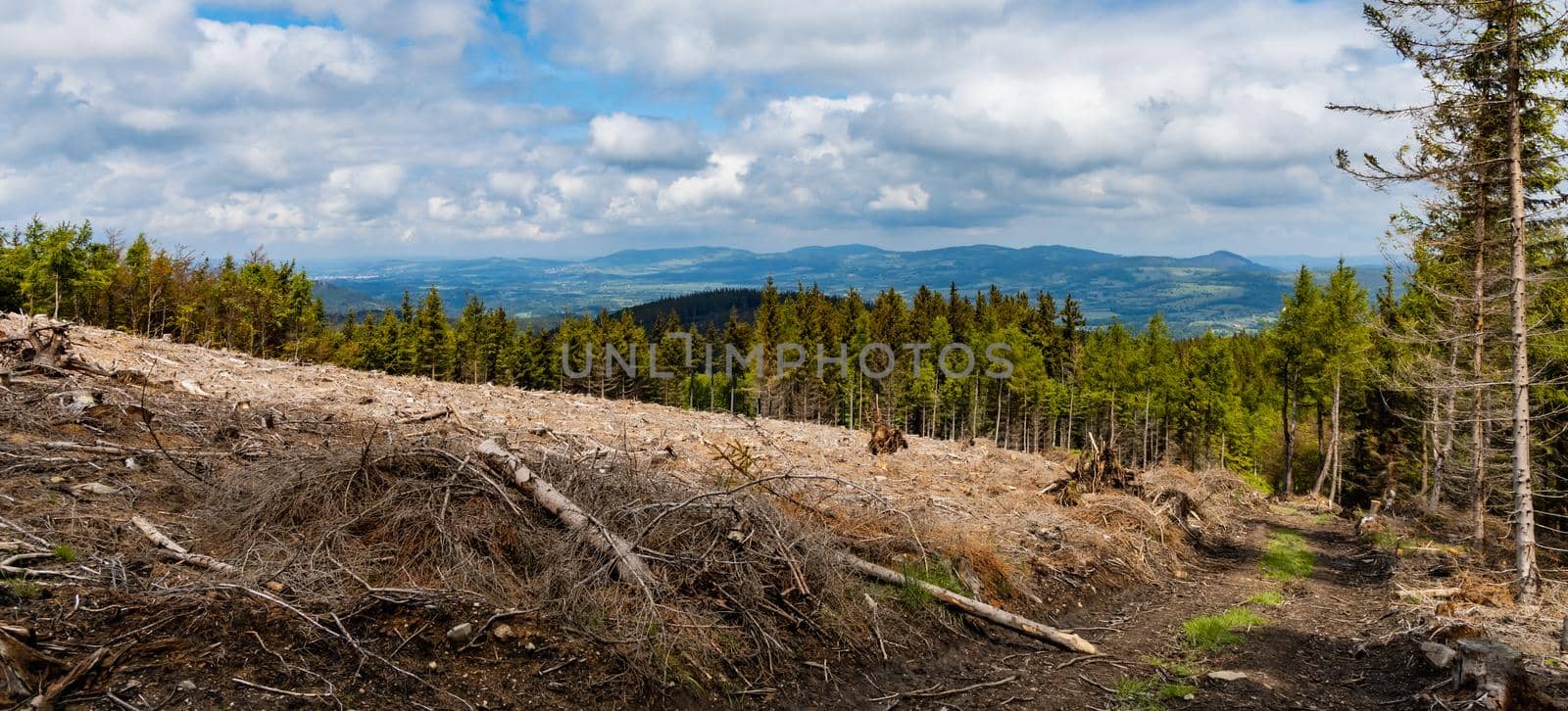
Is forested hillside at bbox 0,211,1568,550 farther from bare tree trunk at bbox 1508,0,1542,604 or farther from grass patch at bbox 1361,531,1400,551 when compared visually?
bare tree trunk at bbox 1508,0,1542,604

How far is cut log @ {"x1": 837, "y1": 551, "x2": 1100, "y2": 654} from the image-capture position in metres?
7.53

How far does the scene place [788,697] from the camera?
5.93 metres

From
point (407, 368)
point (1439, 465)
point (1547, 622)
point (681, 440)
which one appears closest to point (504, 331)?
point (407, 368)

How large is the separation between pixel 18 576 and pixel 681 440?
10029 millimetres

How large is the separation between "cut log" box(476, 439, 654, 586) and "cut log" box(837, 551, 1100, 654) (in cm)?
221

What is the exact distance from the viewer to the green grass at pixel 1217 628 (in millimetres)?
8109

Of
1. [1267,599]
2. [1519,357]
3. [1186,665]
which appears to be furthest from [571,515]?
[1519,357]

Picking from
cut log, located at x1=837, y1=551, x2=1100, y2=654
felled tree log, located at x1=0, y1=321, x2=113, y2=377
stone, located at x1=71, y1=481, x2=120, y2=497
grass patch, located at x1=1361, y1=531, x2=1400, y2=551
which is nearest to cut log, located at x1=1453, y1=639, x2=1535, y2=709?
cut log, located at x1=837, y1=551, x2=1100, y2=654

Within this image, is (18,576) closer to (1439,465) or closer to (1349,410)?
(1439,465)

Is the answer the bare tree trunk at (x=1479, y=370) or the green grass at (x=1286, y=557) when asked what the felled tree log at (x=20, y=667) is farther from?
the bare tree trunk at (x=1479, y=370)

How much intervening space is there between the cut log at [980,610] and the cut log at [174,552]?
5.01 meters

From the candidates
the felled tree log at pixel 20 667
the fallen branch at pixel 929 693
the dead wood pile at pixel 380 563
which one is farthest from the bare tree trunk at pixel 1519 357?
the felled tree log at pixel 20 667

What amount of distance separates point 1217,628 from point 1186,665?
1.47 meters

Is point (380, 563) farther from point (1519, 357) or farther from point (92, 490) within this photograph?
point (1519, 357)
